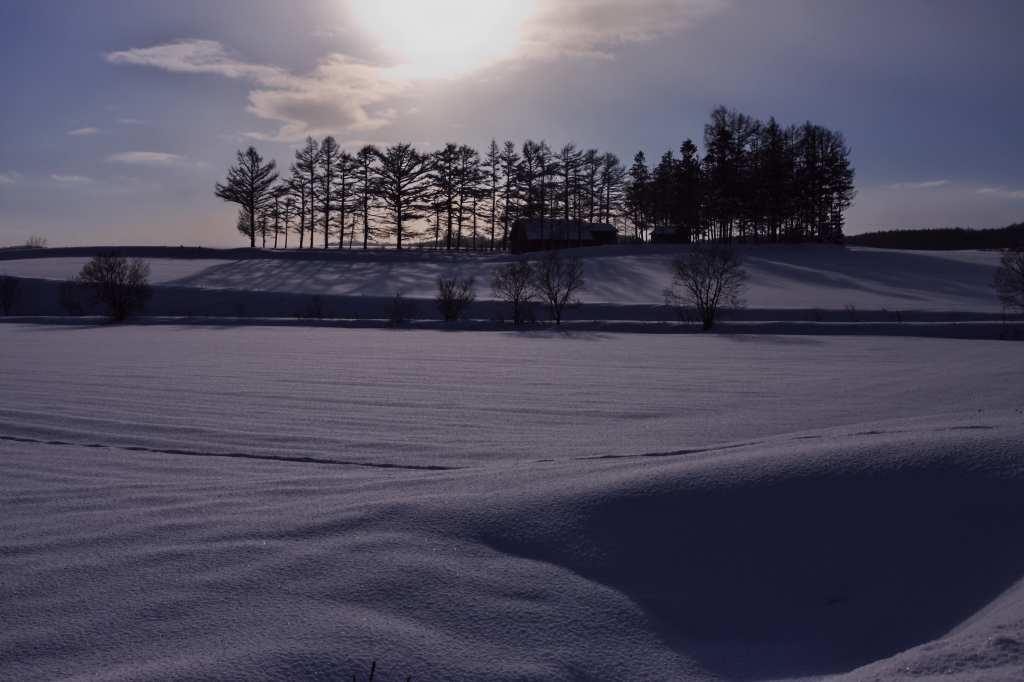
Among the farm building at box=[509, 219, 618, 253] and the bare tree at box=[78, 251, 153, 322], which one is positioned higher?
the farm building at box=[509, 219, 618, 253]

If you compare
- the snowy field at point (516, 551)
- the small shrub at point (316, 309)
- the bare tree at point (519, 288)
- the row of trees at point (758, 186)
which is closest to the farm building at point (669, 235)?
the row of trees at point (758, 186)

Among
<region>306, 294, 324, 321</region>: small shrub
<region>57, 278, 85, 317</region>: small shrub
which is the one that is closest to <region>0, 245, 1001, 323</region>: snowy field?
<region>306, 294, 324, 321</region>: small shrub

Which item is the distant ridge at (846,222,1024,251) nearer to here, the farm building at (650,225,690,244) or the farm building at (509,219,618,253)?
the farm building at (650,225,690,244)

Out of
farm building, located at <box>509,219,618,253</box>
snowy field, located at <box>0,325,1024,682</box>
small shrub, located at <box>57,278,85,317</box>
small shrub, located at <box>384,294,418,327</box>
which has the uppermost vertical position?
farm building, located at <box>509,219,618,253</box>

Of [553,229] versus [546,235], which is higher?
[553,229]

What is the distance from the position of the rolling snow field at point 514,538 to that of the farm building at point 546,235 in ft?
173

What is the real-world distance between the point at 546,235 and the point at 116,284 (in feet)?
133

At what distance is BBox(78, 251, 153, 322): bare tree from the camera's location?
2823cm

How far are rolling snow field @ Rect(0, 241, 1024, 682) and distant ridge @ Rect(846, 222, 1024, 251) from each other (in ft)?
230

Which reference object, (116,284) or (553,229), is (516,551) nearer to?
(116,284)

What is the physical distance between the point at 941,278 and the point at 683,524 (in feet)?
140

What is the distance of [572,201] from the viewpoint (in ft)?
209

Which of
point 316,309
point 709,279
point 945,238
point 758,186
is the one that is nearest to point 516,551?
point 709,279

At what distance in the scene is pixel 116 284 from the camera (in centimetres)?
2831
